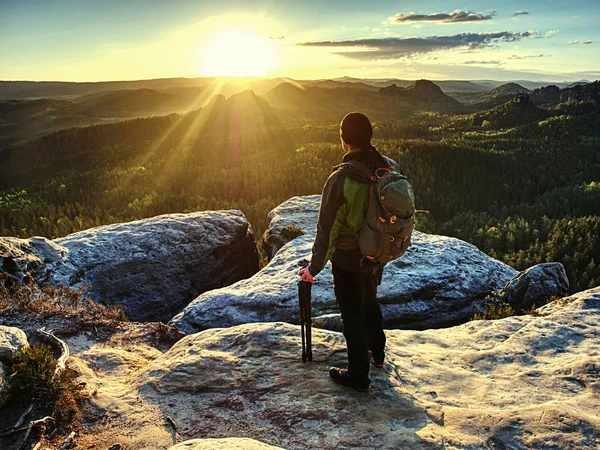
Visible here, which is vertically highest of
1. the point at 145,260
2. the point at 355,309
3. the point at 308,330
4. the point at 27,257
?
the point at 355,309

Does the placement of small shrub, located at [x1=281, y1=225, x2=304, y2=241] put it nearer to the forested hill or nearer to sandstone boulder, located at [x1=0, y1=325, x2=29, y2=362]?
the forested hill

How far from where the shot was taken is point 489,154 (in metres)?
40.8

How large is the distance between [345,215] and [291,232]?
29.0ft

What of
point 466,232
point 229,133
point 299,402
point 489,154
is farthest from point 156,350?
point 229,133

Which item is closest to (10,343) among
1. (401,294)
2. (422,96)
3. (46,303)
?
(46,303)

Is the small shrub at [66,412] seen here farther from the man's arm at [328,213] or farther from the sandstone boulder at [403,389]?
the man's arm at [328,213]

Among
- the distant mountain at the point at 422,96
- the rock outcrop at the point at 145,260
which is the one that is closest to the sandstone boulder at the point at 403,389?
the rock outcrop at the point at 145,260

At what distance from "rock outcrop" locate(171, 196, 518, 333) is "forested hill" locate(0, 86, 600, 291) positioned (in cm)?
680

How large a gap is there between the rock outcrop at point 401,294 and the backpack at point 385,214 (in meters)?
4.92

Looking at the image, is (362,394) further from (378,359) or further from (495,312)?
(495,312)

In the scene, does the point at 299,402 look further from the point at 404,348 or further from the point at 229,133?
the point at 229,133

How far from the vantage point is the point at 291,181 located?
2928cm

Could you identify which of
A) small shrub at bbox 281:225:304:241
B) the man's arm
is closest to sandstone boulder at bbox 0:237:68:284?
small shrub at bbox 281:225:304:241

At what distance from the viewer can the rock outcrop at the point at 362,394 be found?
162 inches
